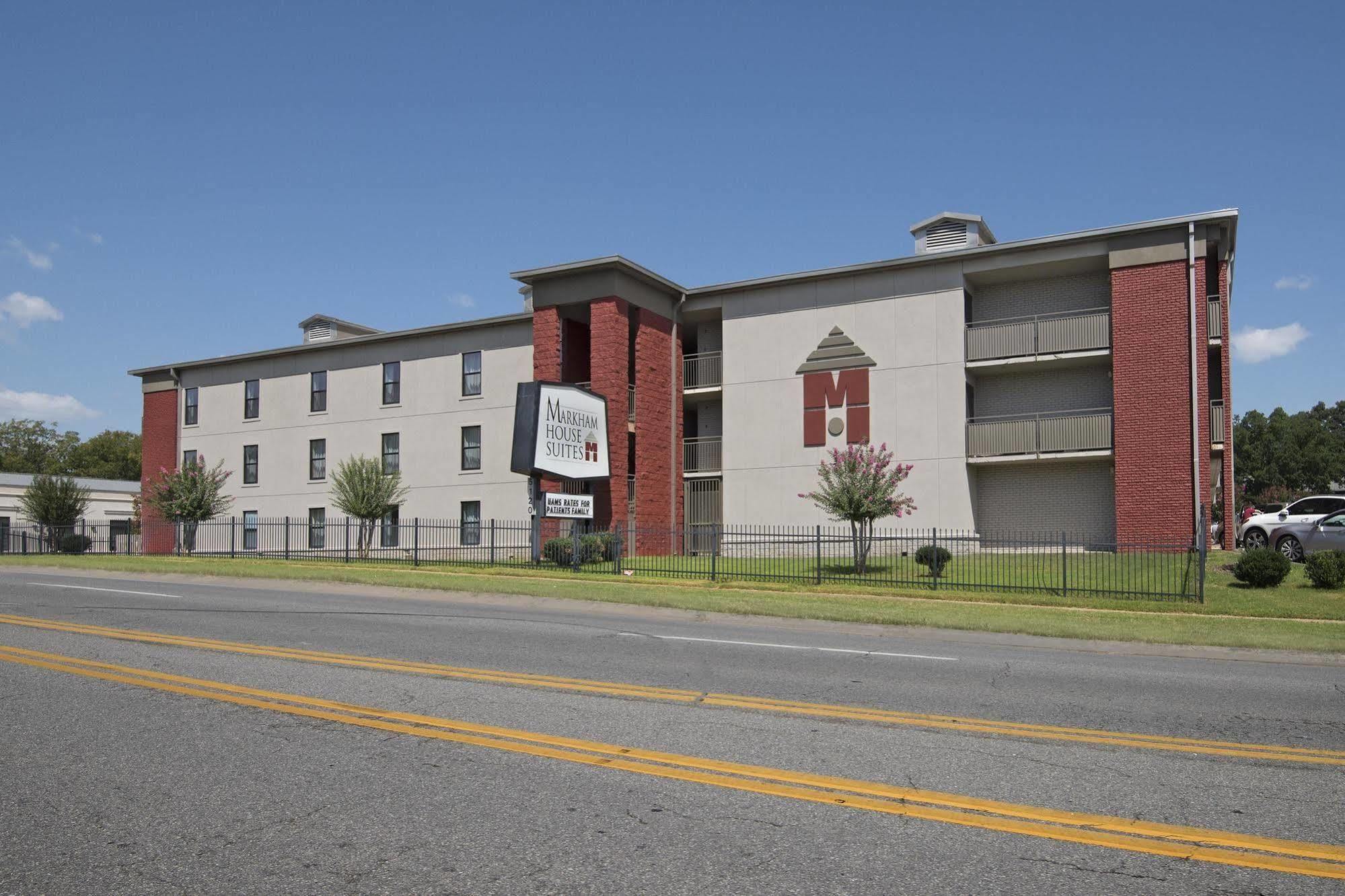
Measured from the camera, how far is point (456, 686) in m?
9.45

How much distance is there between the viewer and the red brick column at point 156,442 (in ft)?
152

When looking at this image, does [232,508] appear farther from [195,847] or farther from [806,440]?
[195,847]

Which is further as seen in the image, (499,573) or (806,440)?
(806,440)

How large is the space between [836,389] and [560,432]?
9655 millimetres

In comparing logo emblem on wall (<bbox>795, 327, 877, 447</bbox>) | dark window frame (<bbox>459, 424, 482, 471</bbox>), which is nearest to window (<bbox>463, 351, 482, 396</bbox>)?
dark window frame (<bbox>459, 424, 482, 471</bbox>)

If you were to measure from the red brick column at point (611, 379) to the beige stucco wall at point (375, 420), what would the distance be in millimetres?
5085

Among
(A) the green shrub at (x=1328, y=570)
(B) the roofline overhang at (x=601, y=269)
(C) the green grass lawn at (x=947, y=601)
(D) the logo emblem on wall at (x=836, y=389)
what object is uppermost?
(B) the roofline overhang at (x=601, y=269)

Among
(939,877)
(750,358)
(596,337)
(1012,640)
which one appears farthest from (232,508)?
(939,877)

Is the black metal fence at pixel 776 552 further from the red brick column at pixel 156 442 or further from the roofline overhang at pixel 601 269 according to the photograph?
the roofline overhang at pixel 601 269

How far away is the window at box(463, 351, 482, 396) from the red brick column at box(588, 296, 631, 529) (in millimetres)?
7260

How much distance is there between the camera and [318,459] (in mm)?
43406

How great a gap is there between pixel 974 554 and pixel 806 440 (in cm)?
687

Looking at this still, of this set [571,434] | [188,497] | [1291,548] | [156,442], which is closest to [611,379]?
[571,434]

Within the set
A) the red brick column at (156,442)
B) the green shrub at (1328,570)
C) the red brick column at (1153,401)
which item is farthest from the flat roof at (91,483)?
the green shrub at (1328,570)
